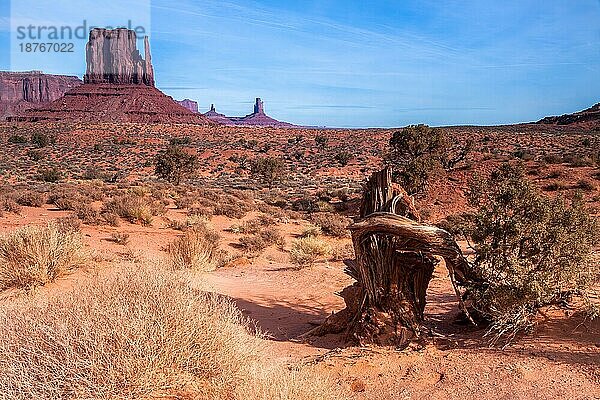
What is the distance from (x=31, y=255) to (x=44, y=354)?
16.1 feet

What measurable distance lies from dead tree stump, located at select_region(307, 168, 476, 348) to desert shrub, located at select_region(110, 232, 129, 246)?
8616 mm

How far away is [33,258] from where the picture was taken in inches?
302

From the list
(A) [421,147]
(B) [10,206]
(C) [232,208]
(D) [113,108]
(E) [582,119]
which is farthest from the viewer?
(D) [113,108]

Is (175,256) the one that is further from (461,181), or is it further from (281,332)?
(461,181)

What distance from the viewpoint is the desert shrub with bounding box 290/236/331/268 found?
1153 cm

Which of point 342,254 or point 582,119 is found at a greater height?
point 582,119

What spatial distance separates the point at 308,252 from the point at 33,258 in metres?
6.43

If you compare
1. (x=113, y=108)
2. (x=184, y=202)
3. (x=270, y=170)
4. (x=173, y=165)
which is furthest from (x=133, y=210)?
(x=113, y=108)

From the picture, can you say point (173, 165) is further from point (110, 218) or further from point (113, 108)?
point (113, 108)

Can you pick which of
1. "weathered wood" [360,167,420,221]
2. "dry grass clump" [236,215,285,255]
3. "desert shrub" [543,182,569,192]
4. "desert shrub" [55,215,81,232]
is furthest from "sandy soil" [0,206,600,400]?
"desert shrub" [543,182,569,192]

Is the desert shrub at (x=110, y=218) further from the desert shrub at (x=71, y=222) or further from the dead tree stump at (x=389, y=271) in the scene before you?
the dead tree stump at (x=389, y=271)

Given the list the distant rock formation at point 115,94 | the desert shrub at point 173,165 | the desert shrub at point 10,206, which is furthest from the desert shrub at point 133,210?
the distant rock formation at point 115,94

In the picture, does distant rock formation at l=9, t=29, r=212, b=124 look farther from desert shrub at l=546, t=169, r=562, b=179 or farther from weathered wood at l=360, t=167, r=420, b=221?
weathered wood at l=360, t=167, r=420, b=221

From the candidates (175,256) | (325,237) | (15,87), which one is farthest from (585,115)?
(15,87)
